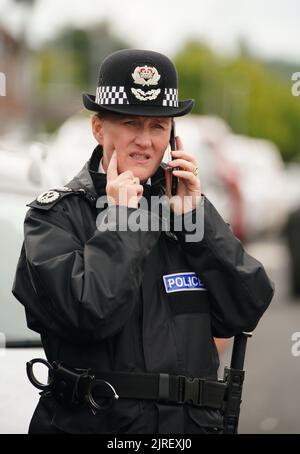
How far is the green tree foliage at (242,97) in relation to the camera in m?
90.7

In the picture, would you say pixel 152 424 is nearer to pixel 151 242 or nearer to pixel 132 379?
pixel 132 379

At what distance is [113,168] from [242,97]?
3566 inches

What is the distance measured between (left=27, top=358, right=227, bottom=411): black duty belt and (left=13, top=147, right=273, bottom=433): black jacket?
3 centimetres

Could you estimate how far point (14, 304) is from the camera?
14.2 feet

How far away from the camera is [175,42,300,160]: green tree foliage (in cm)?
9069

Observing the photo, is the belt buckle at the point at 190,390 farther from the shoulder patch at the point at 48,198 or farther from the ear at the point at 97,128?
the ear at the point at 97,128

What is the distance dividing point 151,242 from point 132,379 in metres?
0.40

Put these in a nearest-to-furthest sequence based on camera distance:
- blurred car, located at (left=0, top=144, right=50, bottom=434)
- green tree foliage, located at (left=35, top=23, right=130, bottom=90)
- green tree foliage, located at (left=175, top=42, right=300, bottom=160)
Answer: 1. blurred car, located at (left=0, top=144, right=50, bottom=434)
2. green tree foliage, located at (left=175, top=42, right=300, bottom=160)
3. green tree foliage, located at (left=35, top=23, right=130, bottom=90)

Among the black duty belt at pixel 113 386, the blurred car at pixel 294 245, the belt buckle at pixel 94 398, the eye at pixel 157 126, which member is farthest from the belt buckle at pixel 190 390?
the blurred car at pixel 294 245

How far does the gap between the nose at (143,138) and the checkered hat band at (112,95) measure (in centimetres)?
10

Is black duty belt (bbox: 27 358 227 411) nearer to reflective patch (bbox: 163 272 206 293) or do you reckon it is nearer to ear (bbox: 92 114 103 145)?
reflective patch (bbox: 163 272 206 293)

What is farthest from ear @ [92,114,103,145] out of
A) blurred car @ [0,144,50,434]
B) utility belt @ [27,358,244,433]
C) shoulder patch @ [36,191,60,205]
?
blurred car @ [0,144,50,434]

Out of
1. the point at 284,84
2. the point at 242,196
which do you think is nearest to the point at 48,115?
the point at 242,196
